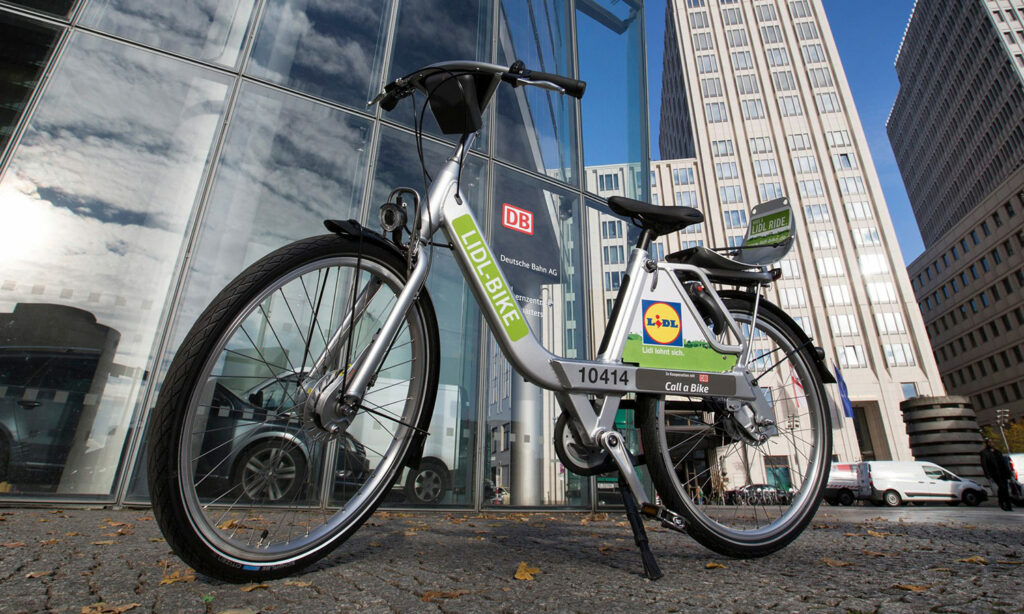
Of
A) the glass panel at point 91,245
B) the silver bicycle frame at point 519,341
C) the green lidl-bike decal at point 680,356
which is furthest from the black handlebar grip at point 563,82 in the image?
the glass panel at point 91,245

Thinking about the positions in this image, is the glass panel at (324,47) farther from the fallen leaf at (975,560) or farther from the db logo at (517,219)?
the fallen leaf at (975,560)

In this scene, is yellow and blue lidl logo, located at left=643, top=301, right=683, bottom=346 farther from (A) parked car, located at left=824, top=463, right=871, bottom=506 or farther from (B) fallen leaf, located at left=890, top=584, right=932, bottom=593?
(A) parked car, located at left=824, top=463, right=871, bottom=506

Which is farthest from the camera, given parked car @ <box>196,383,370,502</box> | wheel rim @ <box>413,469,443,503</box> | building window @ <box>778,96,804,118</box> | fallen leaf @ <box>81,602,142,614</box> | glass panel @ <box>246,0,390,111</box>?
building window @ <box>778,96,804,118</box>

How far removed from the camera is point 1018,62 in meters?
56.6

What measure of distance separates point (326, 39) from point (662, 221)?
5.75 metres

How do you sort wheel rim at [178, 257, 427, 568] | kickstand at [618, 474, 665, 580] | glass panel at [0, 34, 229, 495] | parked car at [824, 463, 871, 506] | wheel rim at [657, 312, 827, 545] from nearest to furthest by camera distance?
wheel rim at [178, 257, 427, 568]
kickstand at [618, 474, 665, 580]
wheel rim at [657, 312, 827, 545]
glass panel at [0, 34, 229, 495]
parked car at [824, 463, 871, 506]

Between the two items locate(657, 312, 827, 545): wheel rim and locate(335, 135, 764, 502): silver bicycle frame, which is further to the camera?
locate(657, 312, 827, 545): wheel rim

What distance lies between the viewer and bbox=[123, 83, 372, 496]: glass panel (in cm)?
489

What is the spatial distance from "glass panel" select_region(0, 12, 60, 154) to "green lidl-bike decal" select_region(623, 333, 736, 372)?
563cm

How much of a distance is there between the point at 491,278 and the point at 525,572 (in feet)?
3.41

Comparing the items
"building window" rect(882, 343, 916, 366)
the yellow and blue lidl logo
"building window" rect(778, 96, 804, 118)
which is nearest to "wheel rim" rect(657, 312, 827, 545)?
the yellow and blue lidl logo

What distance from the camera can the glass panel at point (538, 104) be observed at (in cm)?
728

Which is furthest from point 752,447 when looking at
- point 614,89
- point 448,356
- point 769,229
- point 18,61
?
point 614,89

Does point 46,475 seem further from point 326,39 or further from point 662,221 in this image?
point 326,39
